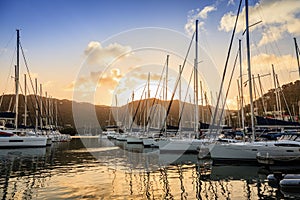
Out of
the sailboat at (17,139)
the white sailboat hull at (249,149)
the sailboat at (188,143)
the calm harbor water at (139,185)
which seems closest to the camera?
the calm harbor water at (139,185)

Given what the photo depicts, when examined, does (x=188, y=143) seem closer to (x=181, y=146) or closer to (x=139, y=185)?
(x=181, y=146)

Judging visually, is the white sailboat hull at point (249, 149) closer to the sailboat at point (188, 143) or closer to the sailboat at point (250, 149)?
the sailboat at point (250, 149)

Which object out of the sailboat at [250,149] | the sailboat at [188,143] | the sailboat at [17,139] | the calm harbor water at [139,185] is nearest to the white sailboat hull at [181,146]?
the sailboat at [188,143]

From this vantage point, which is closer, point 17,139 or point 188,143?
point 188,143

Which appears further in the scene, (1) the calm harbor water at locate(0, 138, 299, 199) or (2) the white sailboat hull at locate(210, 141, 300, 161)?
(2) the white sailboat hull at locate(210, 141, 300, 161)

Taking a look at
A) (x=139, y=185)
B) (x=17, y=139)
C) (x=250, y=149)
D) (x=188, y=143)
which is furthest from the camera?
(x=17, y=139)

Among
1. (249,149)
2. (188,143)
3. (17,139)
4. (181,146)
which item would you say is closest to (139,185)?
(249,149)

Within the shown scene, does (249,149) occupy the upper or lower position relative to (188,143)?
upper

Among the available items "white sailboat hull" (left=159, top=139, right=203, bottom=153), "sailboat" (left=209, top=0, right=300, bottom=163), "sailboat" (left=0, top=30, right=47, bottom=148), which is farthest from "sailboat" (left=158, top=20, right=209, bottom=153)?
"sailboat" (left=0, top=30, right=47, bottom=148)

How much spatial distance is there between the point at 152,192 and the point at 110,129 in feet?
346

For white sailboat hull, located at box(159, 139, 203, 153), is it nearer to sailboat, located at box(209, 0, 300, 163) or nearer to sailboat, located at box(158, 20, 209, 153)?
sailboat, located at box(158, 20, 209, 153)

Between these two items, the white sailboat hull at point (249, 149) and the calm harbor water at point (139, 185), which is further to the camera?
the white sailboat hull at point (249, 149)

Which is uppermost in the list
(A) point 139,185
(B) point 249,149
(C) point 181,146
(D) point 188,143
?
(B) point 249,149

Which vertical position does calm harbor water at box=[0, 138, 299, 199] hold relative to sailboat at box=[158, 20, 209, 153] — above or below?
below
